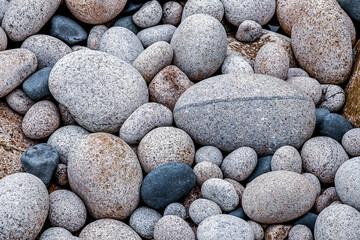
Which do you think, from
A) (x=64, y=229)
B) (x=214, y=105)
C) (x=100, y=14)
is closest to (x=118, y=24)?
(x=100, y=14)

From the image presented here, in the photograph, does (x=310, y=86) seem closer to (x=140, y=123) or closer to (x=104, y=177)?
(x=140, y=123)

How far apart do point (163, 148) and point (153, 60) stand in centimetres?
105

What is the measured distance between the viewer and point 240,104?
4.09 metres

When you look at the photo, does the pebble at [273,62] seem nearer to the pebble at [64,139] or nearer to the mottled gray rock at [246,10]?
the mottled gray rock at [246,10]

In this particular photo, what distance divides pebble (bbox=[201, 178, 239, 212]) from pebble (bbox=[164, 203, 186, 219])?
247 millimetres

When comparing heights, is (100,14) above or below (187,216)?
above

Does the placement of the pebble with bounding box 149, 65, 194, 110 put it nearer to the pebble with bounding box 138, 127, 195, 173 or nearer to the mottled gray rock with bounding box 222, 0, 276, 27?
the pebble with bounding box 138, 127, 195, 173

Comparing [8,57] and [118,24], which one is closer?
[8,57]

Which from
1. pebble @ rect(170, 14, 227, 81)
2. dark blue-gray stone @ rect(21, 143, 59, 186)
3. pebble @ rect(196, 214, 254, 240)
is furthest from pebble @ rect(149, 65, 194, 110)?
pebble @ rect(196, 214, 254, 240)

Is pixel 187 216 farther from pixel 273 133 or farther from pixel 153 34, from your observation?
pixel 153 34

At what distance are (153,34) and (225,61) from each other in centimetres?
91

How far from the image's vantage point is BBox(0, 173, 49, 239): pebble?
3.11 meters

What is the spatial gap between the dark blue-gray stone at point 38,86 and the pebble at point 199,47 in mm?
1349

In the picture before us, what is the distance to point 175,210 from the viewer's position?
3648mm
